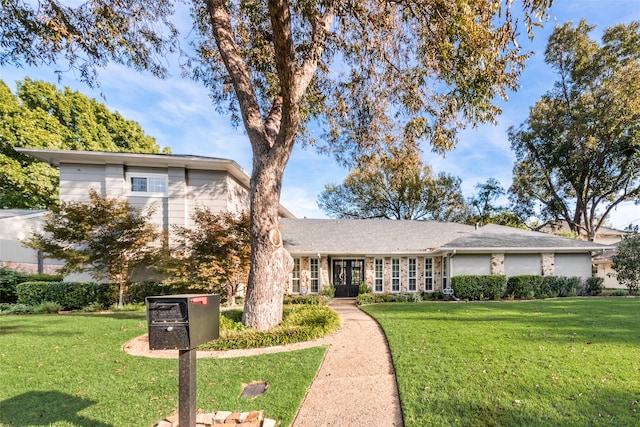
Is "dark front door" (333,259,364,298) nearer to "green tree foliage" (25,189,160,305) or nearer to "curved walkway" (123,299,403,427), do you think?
"curved walkway" (123,299,403,427)

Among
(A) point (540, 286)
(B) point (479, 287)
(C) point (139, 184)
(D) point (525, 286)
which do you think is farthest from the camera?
(A) point (540, 286)

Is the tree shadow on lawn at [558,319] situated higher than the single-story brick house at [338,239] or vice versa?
the single-story brick house at [338,239]

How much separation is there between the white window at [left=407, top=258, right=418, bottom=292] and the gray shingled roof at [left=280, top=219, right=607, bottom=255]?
2.62ft

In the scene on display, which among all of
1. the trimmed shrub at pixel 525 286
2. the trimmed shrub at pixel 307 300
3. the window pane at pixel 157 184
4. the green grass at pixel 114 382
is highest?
the window pane at pixel 157 184

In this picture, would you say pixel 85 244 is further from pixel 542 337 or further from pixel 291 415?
pixel 542 337

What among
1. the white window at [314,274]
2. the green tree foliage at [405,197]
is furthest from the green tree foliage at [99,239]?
the green tree foliage at [405,197]

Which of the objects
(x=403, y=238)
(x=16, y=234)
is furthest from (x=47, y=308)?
(x=403, y=238)

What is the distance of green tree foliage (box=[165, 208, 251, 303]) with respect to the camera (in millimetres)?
10750

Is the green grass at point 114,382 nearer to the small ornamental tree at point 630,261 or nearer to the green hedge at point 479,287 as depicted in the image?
the green hedge at point 479,287

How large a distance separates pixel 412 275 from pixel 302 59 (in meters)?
12.3

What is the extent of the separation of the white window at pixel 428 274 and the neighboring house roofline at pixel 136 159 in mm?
10456

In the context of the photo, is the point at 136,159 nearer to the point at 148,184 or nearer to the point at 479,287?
the point at 148,184

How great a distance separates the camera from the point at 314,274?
52.1 feet

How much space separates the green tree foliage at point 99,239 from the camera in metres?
11.1
